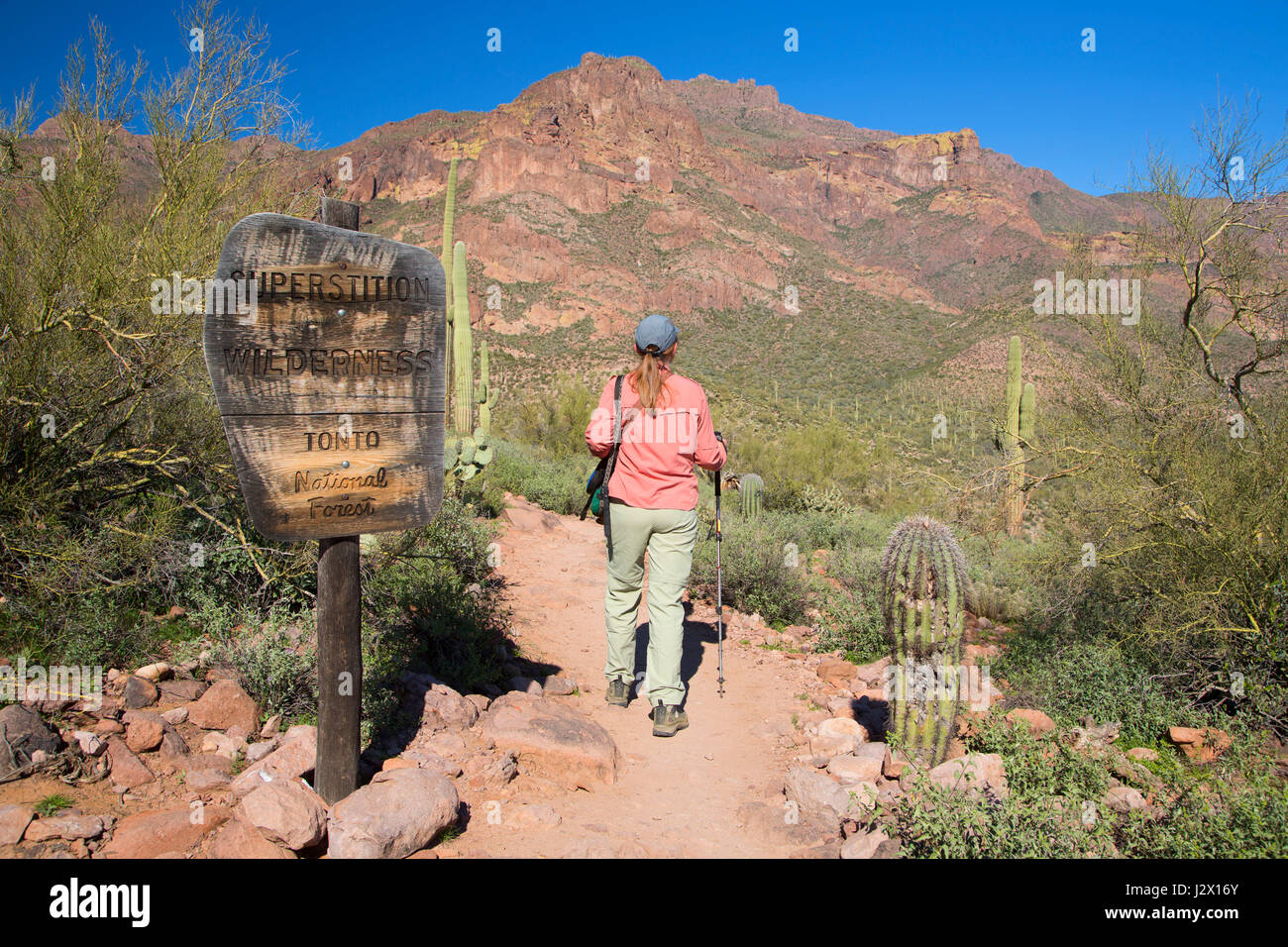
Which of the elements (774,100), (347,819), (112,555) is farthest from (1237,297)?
(774,100)

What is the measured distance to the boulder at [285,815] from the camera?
7.98ft

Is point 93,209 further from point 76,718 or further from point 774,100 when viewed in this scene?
point 774,100

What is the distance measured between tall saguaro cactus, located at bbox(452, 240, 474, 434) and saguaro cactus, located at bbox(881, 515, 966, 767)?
24.7 ft

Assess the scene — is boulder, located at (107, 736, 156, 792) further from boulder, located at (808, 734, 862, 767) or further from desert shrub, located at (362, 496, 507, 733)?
boulder, located at (808, 734, 862, 767)

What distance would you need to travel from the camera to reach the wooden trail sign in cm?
Result: 263

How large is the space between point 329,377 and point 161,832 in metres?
1.69

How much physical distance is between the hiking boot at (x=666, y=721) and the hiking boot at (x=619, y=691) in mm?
296

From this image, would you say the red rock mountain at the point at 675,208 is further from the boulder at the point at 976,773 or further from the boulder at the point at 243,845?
the boulder at the point at 976,773

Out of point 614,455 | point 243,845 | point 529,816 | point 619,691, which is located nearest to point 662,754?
point 619,691

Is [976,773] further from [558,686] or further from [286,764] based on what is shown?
[286,764]

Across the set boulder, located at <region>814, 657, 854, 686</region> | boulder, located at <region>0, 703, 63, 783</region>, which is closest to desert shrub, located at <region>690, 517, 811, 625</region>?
boulder, located at <region>814, 657, 854, 686</region>

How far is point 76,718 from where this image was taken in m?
3.04

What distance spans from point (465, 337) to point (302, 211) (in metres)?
4.39

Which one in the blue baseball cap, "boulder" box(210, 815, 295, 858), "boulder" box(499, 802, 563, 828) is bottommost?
"boulder" box(499, 802, 563, 828)
